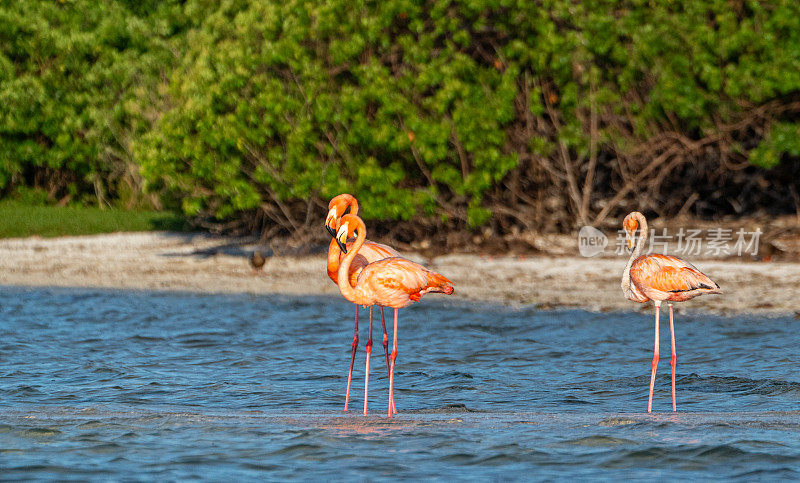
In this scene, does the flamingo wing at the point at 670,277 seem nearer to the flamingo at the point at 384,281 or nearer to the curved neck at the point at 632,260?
the curved neck at the point at 632,260

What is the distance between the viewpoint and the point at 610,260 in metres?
16.9

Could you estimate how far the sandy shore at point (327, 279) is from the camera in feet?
46.0

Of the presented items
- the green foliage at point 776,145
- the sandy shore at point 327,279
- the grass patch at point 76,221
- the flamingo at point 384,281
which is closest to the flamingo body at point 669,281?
the flamingo at point 384,281

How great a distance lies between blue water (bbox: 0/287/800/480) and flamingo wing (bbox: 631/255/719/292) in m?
0.88

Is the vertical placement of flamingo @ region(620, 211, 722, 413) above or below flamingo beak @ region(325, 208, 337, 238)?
below

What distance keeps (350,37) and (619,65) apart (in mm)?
4169

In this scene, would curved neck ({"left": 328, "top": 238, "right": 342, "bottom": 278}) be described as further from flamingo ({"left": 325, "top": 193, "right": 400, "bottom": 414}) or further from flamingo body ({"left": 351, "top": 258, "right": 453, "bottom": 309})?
flamingo body ({"left": 351, "top": 258, "right": 453, "bottom": 309})

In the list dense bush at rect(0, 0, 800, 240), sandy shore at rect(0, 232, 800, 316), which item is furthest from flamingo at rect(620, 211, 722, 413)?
dense bush at rect(0, 0, 800, 240)

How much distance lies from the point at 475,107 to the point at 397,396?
29.2 ft

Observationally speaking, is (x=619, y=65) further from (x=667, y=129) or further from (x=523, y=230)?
(x=523, y=230)

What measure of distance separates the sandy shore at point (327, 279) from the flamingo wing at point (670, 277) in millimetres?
5152

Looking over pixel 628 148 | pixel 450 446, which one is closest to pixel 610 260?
pixel 628 148

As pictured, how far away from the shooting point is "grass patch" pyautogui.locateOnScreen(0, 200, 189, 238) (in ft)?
77.6

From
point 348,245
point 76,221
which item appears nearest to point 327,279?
point 348,245
